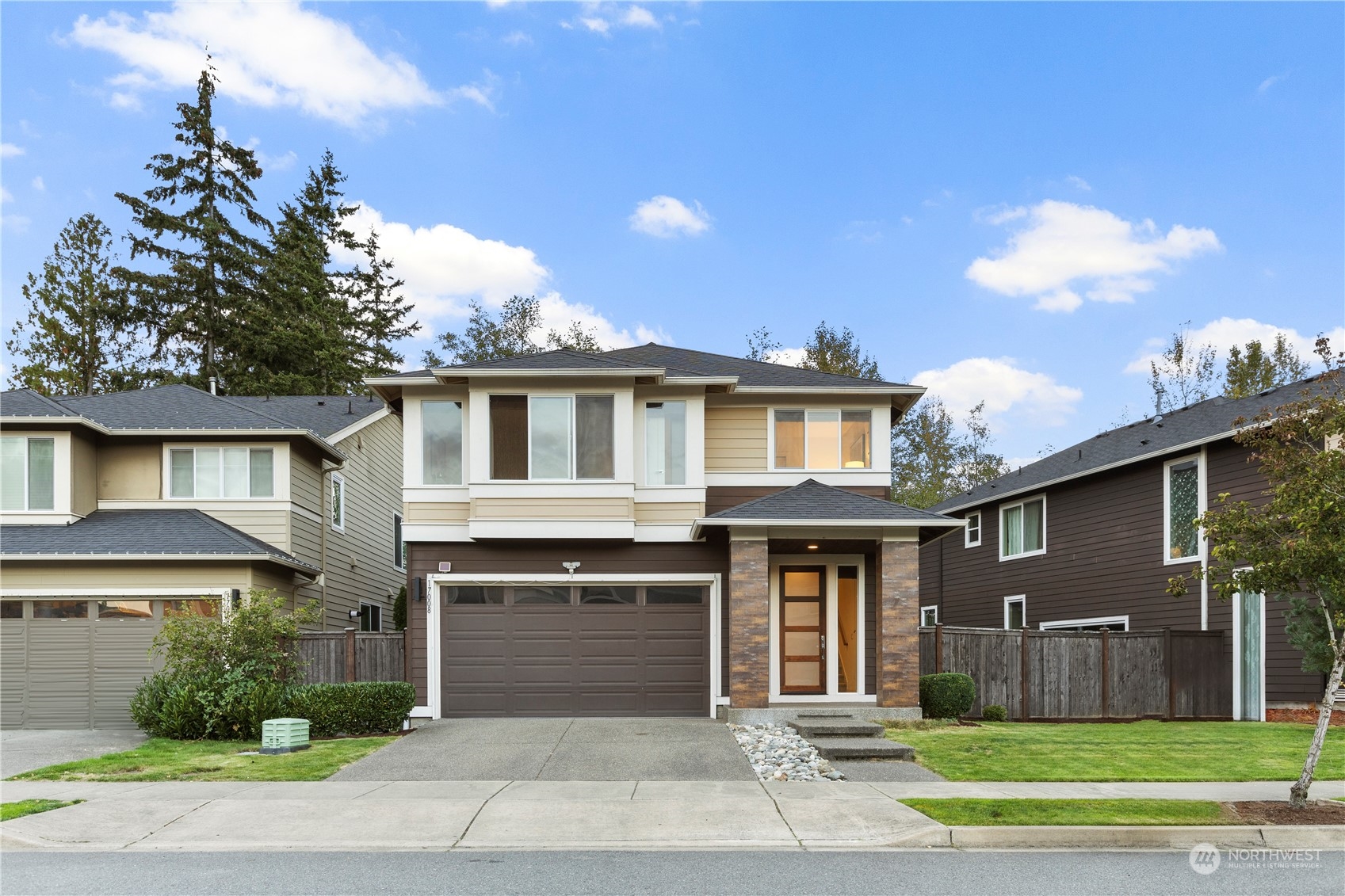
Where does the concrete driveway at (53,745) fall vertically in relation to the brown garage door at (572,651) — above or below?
below

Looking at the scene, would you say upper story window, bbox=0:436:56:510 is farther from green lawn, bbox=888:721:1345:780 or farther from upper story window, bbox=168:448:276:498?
green lawn, bbox=888:721:1345:780

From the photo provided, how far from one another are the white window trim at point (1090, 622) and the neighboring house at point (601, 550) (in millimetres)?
6356

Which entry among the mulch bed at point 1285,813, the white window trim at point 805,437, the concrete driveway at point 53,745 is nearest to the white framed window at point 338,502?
the concrete driveway at point 53,745

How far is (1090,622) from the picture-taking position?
70.9 ft

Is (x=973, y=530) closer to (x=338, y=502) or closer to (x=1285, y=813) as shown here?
(x=338, y=502)

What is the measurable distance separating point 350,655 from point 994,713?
1088 centimetres

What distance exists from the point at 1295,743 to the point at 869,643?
6.23m

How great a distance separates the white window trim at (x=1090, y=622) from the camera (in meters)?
20.6

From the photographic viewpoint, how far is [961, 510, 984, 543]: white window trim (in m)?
26.4

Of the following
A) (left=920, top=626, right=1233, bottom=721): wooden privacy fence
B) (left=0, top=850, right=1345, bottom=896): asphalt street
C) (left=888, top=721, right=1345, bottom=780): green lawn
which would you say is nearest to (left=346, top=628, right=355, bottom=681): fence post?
(left=0, top=850, right=1345, bottom=896): asphalt street

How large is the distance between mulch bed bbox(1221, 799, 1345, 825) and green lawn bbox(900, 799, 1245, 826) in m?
0.17

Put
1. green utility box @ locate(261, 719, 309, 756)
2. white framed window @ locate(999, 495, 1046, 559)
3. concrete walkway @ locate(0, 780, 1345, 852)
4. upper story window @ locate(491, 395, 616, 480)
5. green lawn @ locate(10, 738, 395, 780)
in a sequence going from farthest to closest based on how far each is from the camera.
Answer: white framed window @ locate(999, 495, 1046, 559) → upper story window @ locate(491, 395, 616, 480) → green utility box @ locate(261, 719, 309, 756) → green lawn @ locate(10, 738, 395, 780) → concrete walkway @ locate(0, 780, 1345, 852)

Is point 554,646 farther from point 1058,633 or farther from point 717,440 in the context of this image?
point 1058,633

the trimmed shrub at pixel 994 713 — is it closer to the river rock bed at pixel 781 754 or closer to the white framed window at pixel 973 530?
the river rock bed at pixel 781 754
